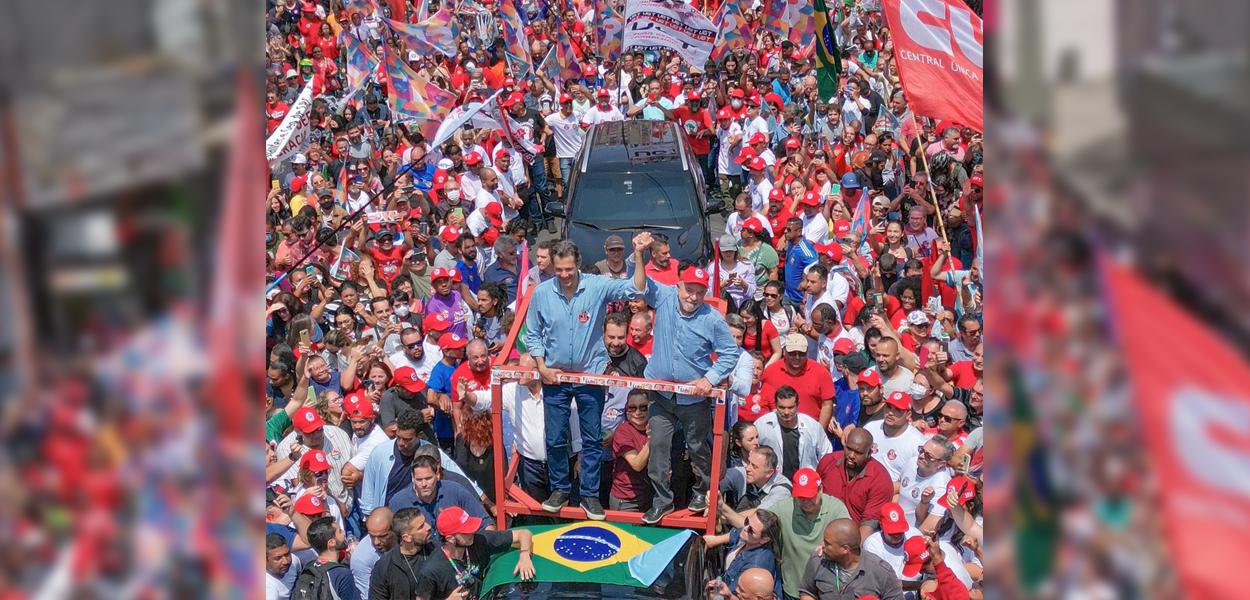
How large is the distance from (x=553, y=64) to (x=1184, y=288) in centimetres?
1780

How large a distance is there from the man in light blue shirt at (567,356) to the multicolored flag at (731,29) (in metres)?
11.8

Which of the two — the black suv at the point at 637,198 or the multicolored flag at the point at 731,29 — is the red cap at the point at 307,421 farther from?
the multicolored flag at the point at 731,29

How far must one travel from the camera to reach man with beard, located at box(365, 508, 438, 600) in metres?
5.34

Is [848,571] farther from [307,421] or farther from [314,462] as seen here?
[307,421]

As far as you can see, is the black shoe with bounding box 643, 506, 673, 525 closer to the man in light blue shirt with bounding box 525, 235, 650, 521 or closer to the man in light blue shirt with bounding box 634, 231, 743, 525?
the man in light blue shirt with bounding box 634, 231, 743, 525

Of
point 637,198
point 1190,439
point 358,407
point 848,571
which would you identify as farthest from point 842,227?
point 1190,439

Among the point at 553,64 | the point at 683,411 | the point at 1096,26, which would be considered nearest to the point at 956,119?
the point at 683,411

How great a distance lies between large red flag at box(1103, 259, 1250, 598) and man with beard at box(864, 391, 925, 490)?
206 inches

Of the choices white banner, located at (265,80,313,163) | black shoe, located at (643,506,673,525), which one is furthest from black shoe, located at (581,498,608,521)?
white banner, located at (265,80,313,163)

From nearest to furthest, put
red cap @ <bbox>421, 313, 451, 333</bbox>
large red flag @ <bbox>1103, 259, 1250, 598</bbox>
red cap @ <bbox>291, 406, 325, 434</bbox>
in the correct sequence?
1. large red flag @ <bbox>1103, 259, 1250, 598</bbox>
2. red cap @ <bbox>291, 406, 325, 434</bbox>
3. red cap @ <bbox>421, 313, 451, 333</bbox>

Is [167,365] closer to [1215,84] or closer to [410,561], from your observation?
[1215,84]

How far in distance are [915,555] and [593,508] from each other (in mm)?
1751

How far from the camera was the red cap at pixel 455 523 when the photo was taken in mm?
5477

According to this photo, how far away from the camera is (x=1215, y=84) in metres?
0.88
